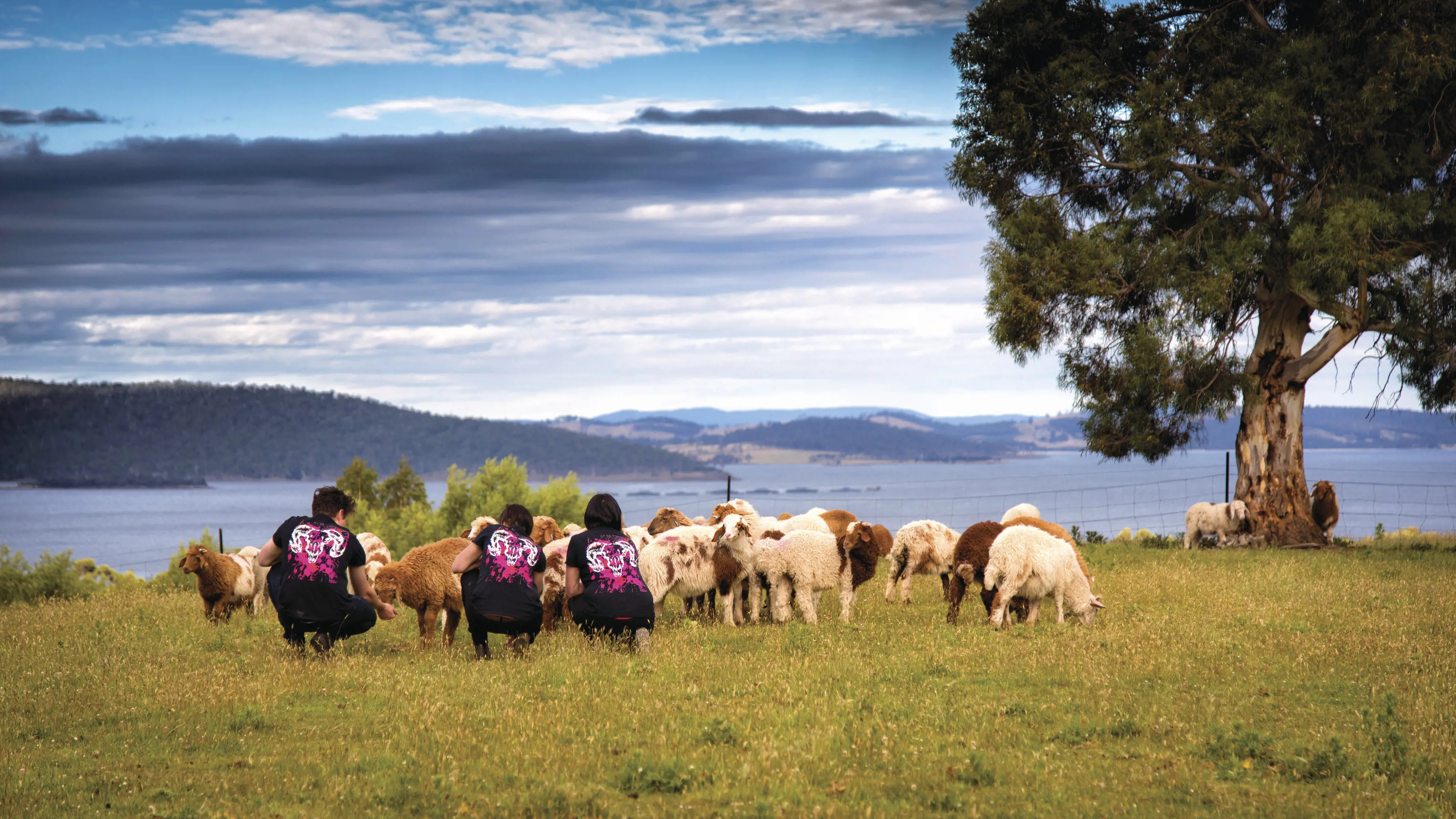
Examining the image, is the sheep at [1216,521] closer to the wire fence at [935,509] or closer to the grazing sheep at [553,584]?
the grazing sheep at [553,584]

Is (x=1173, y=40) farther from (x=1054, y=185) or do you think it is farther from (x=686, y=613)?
(x=686, y=613)

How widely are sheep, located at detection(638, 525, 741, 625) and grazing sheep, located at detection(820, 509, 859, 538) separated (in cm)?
481

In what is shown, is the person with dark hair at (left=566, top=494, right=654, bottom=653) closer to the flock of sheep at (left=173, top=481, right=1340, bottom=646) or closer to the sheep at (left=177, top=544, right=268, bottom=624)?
the flock of sheep at (left=173, top=481, right=1340, bottom=646)

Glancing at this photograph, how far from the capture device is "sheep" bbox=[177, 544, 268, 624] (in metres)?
15.2

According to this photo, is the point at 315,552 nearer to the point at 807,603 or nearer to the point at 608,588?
the point at 608,588

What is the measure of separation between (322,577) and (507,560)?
198 cm

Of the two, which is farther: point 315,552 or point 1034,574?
point 1034,574

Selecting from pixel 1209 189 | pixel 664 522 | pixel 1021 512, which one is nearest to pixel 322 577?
pixel 664 522

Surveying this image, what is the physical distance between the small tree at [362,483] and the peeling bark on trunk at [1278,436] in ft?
84.2

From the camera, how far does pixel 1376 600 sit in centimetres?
1584

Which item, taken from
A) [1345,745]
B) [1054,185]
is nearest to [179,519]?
[1054,185]

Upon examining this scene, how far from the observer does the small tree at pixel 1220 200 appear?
23.1 meters

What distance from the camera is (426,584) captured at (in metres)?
12.9

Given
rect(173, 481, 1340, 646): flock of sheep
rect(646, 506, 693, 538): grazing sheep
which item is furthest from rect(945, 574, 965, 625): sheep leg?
rect(646, 506, 693, 538): grazing sheep
